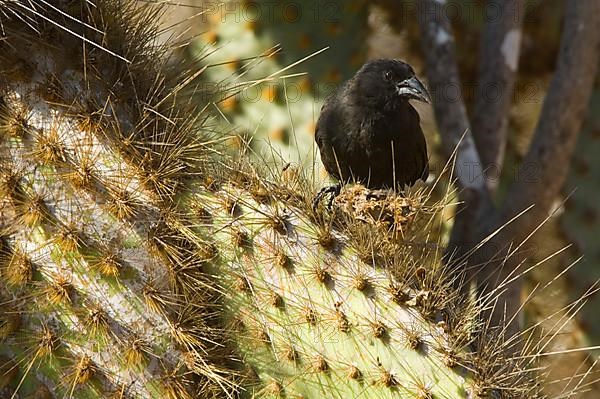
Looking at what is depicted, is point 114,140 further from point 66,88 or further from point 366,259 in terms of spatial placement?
point 366,259

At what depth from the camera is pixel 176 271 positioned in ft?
7.38

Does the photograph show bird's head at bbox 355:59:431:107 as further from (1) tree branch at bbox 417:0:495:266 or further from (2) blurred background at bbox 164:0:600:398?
(1) tree branch at bbox 417:0:495:266

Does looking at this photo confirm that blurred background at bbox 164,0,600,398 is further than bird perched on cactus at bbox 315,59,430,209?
Yes

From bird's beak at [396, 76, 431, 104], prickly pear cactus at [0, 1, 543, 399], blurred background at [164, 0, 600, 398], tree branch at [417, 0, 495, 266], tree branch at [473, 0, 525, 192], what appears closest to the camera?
prickly pear cactus at [0, 1, 543, 399]

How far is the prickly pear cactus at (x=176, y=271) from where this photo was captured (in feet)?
7.04

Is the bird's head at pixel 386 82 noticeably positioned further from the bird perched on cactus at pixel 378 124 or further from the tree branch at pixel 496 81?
the tree branch at pixel 496 81

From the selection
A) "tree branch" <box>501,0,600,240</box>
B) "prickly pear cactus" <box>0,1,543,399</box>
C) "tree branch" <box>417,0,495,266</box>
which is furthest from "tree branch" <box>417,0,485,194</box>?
"prickly pear cactus" <box>0,1,543,399</box>

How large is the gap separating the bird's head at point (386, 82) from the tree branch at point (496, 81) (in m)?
0.76

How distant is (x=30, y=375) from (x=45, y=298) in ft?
0.55

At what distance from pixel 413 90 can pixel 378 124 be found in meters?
0.17

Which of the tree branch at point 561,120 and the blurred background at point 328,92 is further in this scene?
the tree branch at point 561,120

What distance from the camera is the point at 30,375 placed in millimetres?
2148

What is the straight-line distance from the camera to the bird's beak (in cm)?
333

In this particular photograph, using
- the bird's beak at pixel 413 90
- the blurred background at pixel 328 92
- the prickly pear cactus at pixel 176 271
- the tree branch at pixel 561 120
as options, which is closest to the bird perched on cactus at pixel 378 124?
the bird's beak at pixel 413 90
